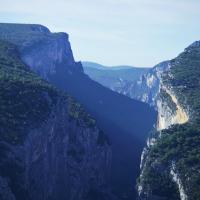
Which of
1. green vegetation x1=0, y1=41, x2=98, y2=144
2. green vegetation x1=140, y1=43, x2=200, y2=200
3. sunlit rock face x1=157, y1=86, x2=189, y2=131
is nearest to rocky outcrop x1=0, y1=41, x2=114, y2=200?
green vegetation x1=0, y1=41, x2=98, y2=144

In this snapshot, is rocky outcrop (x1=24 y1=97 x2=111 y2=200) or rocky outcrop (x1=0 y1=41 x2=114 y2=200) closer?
rocky outcrop (x1=0 y1=41 x2=114 y2=200)

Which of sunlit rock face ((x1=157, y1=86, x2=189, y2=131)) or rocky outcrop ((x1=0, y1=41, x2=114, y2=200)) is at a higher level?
sunlit rock face ((x1=157, y1=86, x2=189, y2=131))

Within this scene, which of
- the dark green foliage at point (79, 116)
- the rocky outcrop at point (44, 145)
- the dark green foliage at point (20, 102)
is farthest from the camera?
the dark green foliage at point (79, 116)

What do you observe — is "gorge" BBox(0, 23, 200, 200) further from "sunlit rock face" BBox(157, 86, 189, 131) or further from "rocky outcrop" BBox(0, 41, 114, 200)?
"sunlit rock face" BBox(157, 86, 189, 131)

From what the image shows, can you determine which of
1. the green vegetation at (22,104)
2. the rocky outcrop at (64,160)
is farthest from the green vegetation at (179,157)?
the green vegetation at (22,104)

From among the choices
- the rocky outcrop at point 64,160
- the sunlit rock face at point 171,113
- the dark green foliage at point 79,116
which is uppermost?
the sunlit rock face at point 171,113

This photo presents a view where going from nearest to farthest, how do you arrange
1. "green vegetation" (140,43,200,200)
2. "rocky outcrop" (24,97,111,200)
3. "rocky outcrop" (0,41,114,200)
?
"green vegetation" (140,43,200,200) < "rocky outcrop" (0,41,114,200) < "rocky outcrop" (24,97,111,200)

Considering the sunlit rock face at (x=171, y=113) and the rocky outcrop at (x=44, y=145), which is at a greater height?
the sunlit rock face at (x=171, y=113)

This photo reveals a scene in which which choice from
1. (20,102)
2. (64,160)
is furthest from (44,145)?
(64,160)

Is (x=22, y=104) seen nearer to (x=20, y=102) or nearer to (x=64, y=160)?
(x=20, y=102)

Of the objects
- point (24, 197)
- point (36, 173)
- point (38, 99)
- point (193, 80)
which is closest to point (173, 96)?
point (193, 80)

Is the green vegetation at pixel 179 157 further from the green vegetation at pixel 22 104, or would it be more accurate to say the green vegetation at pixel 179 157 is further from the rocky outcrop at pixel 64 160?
the green vegetation at pixel 22 104

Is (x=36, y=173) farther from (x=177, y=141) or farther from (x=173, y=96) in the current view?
(x=173, y=96)
